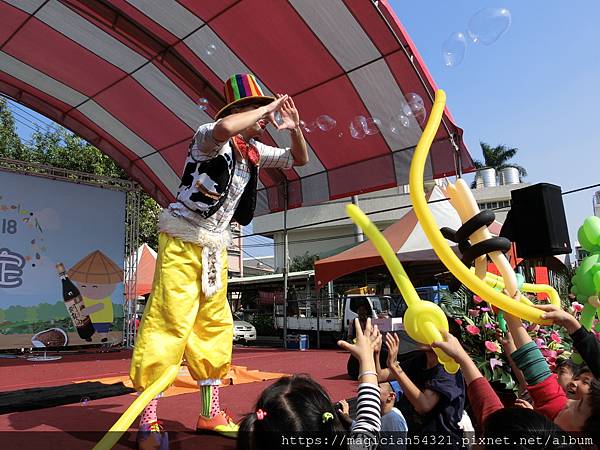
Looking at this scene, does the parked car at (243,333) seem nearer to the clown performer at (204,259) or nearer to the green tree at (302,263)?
the green tree at (302,263)

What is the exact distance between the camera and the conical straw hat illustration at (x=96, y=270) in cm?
866

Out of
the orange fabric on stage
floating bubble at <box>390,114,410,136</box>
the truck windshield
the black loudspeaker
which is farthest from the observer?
the truck windshield

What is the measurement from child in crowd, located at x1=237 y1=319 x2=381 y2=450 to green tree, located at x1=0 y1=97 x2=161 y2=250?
13.2 meters

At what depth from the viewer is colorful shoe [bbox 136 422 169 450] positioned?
2.07m

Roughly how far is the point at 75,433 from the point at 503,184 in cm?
2724

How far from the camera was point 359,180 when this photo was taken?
6371 mm

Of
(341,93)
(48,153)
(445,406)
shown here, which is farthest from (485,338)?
(48,153)

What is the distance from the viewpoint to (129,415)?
1.71m

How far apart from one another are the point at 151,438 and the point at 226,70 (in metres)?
4.51

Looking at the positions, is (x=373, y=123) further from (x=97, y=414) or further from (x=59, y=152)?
(x=59, y=152)

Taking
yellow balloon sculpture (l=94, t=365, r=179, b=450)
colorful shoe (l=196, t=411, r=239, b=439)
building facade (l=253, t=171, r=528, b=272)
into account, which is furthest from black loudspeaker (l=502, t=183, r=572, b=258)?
building facade (l=253, t=171, r=528, b=272)

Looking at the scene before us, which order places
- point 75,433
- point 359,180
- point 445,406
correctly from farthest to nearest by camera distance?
1. point 359,180
2. point 75,433
3. point 445,406

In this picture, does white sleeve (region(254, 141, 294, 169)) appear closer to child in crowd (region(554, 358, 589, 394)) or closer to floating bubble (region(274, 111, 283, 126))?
floating bubble (region(274, 111, 283, 126))

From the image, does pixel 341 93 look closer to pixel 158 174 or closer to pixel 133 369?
pixel 158 174
